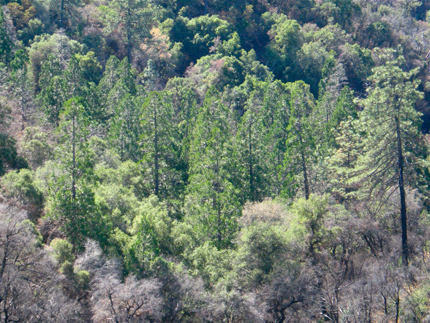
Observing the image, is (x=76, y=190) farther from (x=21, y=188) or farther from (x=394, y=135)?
(x=394, y=135)

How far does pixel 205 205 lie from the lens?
123 feet

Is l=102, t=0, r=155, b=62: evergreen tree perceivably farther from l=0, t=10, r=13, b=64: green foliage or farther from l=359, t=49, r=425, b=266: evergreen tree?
l=359, t=49, r=425, b=266: evergreen tree

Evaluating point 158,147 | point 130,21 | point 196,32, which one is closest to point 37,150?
point 158,147

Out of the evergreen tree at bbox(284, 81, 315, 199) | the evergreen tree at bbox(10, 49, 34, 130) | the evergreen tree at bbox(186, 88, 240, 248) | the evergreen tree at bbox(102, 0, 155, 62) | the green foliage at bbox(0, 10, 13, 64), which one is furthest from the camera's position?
the evergreen tree at bbox(102, 0, 155, 62)

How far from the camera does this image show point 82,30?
7844 centimetres

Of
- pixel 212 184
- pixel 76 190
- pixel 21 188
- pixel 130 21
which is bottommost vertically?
pixel 212 184

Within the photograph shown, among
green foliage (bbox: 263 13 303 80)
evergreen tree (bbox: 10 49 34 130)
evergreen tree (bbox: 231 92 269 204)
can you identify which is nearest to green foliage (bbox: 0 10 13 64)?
evergreen tree (bbox: 10 49 34 130)

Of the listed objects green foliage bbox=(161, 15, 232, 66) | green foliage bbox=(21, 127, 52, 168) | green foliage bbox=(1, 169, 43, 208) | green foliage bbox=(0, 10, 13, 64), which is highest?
green foliage bbox=(161, 15, 232, 66)

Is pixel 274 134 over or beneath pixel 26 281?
over

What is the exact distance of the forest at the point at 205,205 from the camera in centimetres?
2816

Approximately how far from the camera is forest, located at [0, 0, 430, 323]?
28156 millimetres

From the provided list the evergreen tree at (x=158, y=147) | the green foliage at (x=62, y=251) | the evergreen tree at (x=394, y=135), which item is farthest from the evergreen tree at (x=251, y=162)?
the green foliage at (x=62, y=251)

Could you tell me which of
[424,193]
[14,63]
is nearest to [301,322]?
[424,193]

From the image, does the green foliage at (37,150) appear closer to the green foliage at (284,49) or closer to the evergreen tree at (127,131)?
the evergreen tree at (127,131)
